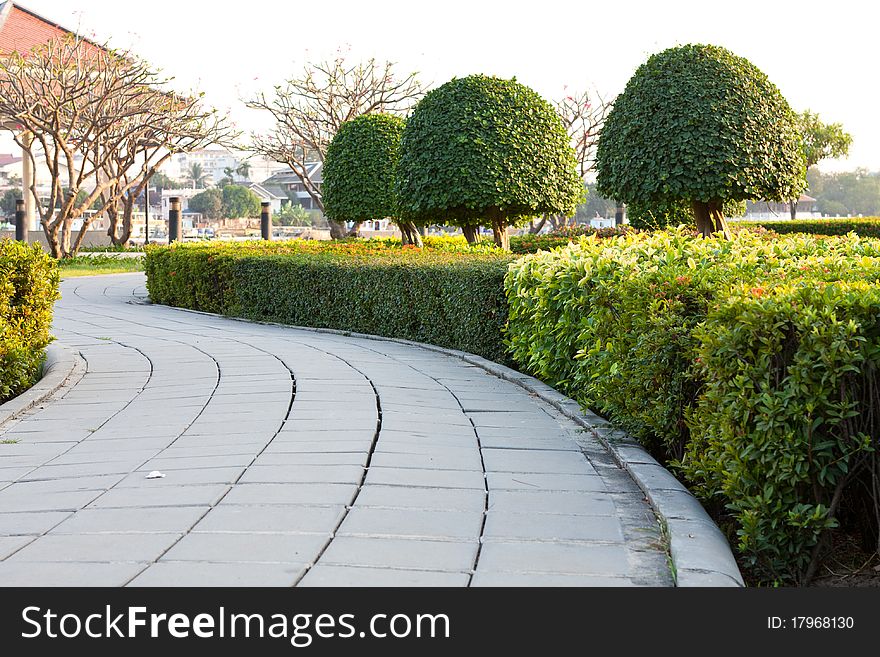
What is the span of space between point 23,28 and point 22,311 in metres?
26.6

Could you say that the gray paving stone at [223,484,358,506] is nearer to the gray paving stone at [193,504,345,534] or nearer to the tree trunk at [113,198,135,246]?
the gray paving stone at [193,504,345,534]

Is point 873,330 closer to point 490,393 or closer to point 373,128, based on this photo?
point 490,393

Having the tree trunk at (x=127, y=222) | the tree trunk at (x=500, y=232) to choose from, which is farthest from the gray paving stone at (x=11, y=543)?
the tree trunk at (x=127, y=222)

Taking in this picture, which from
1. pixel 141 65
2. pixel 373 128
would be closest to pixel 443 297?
pixel 373 128

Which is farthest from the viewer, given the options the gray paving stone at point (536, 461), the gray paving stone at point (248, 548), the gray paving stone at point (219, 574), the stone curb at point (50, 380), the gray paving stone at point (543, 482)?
the stone curb at point (50, 380)

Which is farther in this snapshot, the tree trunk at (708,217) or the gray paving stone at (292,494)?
the tree trunk at (708,217)

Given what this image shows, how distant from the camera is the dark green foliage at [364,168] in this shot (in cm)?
2017

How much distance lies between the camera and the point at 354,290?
10266 millimetres

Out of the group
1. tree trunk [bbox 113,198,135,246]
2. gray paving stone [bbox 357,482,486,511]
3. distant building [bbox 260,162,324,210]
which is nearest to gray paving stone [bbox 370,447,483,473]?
gray paving stone [bbox 357,482,486,511]

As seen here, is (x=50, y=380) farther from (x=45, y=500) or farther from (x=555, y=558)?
(x=555, y=558)

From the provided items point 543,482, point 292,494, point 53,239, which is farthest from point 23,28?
point 543,482

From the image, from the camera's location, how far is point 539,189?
15039 mm

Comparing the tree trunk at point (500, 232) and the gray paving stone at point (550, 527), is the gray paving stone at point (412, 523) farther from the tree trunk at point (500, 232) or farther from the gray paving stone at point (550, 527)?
the tree trunk at point (500, 232)

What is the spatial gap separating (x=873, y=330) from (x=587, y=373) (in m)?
2.44
